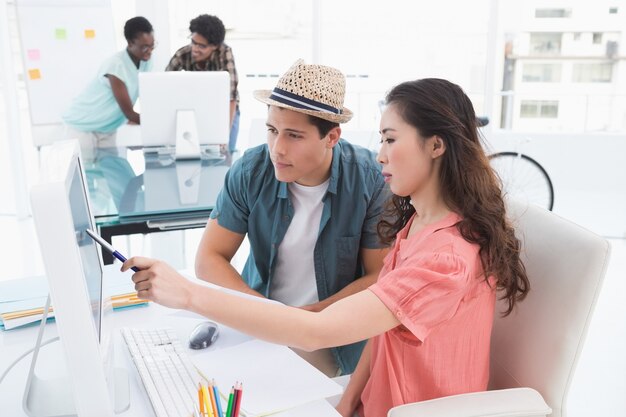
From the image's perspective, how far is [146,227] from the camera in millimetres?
2049

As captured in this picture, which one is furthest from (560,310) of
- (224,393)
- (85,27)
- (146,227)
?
(85,27)

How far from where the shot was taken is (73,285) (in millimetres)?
746

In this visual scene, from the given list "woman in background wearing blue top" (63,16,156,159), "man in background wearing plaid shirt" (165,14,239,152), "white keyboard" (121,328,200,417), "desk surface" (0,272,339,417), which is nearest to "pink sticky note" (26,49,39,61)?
"woman in background wearing blue top" (63,16,156,159)

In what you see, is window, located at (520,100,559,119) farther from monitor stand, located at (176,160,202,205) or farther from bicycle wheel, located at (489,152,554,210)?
monitor stand, located at (176,160,202,205)

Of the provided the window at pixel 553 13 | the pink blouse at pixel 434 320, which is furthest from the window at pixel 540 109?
the pink blouse at pixel 434 320

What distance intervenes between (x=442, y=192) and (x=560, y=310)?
29 centimetres

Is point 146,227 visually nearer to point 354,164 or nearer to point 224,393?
point 354,164

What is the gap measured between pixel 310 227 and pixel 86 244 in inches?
32.3

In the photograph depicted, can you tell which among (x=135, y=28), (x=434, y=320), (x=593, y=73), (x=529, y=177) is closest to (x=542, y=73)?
(x=593, y=73)

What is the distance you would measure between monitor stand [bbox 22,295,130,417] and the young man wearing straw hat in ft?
1.89

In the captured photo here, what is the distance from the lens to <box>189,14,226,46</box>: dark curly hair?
3656mm

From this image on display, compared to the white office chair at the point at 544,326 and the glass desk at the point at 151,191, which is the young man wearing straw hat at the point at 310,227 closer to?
the glass desk at the point at 151,191

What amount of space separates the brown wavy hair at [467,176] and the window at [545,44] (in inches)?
165

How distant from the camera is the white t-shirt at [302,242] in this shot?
167cm
